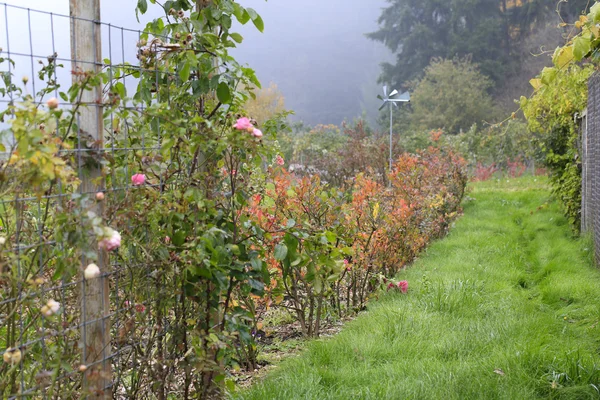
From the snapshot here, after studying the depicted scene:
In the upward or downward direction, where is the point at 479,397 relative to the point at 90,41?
downward

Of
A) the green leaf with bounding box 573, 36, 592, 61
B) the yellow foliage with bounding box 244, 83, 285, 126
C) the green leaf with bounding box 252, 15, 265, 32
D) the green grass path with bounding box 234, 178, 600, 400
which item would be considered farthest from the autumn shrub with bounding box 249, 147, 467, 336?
the yellow foliage with bounding box 244, 83, 285, 126

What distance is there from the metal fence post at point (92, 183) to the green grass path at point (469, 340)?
83cm

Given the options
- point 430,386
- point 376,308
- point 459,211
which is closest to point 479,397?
point 430,386

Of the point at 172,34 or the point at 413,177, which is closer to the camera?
the point at 172,34

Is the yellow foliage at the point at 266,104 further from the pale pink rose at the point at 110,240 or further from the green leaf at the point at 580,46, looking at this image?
the pale pink rose at the point at 110,240

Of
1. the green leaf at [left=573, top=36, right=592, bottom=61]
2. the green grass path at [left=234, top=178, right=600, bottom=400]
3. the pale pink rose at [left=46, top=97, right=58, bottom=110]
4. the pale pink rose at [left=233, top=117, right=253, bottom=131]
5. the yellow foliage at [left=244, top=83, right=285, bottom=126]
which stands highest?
the yellow foliage at [left=244, top=83, right=285, bottom=126]

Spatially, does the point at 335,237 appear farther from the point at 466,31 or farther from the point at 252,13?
Result: the point at 466,31

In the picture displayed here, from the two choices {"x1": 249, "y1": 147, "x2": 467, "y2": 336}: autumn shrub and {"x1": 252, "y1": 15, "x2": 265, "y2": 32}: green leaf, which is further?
{"x1": 249, "y1": 147, "x2": 467, "y2": 336}: autumn shrub

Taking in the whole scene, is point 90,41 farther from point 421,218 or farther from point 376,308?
point 421,218

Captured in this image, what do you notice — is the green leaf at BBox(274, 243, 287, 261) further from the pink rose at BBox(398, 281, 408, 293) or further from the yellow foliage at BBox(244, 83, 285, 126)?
the yellow foliage at BBox(244, 83, 285, 126)

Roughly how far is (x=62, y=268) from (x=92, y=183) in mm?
348

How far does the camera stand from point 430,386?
8.48ft

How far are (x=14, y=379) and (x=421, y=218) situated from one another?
4.86 metres

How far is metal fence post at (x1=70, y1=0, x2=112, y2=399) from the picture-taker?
1.88 metres
